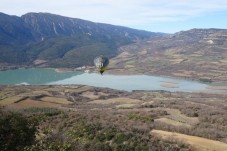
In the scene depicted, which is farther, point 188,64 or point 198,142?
point 188,64

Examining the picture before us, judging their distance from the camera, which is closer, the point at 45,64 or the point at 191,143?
the point at 191,143

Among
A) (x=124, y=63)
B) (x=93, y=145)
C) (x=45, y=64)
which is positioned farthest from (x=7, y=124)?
(x=45, y=64)

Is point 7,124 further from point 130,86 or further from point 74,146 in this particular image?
point 130,86

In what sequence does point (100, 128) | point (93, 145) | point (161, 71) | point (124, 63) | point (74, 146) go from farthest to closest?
point (124, 63) < point (161, 71) < point (100, 128) < point (93, 145) < point (74, 146)

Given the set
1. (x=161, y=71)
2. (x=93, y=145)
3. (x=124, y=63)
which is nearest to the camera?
(x=93, y=145)

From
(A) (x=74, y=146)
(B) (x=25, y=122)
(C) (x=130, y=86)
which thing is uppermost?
(B) (x=25, y=122)

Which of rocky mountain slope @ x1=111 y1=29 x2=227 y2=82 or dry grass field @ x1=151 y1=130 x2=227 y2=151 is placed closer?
dry grass field @ x1=151 y1=130 x2=227 y2=151

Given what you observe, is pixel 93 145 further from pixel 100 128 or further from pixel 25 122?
pixel 100 128

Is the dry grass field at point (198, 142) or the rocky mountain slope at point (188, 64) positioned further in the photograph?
the rocky mountain slope at point (188, 64)

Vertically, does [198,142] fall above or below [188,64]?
above

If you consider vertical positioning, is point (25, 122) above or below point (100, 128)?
above
